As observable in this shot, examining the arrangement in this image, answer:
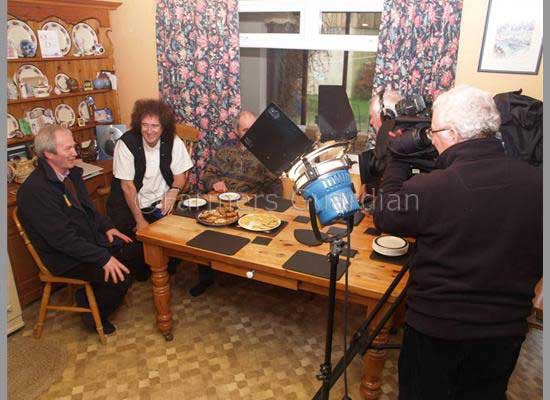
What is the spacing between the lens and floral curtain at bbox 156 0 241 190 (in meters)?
3.16

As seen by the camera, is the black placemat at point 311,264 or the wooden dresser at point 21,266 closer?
the black placemat at point 311,264

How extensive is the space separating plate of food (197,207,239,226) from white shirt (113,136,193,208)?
2.38ft

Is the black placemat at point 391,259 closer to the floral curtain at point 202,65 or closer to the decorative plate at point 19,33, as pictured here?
the floral curtain at point 202,65

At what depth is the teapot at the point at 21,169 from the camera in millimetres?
2762

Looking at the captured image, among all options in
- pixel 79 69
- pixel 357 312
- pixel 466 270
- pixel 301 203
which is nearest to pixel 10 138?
pixel 79 69

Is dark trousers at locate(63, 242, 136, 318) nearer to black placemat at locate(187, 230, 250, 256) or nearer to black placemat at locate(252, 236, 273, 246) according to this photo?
black placemat at locate(187, 230, 250, 256)

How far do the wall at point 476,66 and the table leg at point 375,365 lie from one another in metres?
1.73

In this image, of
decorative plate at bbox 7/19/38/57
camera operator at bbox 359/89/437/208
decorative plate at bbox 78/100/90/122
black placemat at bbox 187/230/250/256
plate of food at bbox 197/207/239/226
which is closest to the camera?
camera operator at bbox 359/89/437/208

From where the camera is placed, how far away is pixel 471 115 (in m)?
1.23

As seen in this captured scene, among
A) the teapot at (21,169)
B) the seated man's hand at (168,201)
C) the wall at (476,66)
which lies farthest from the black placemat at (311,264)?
the teapot at (21,169)

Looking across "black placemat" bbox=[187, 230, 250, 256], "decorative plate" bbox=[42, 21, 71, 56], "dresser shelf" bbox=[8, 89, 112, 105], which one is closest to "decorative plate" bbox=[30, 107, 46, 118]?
"dresser shelf" bbox=[8, 89, 112, 105]

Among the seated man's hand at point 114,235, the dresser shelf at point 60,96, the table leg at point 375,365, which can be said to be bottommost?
the table leg at point 375,365

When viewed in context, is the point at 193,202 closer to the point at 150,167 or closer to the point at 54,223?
the point at 150,167

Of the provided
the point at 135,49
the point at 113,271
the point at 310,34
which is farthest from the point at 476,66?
the point at 135,49
